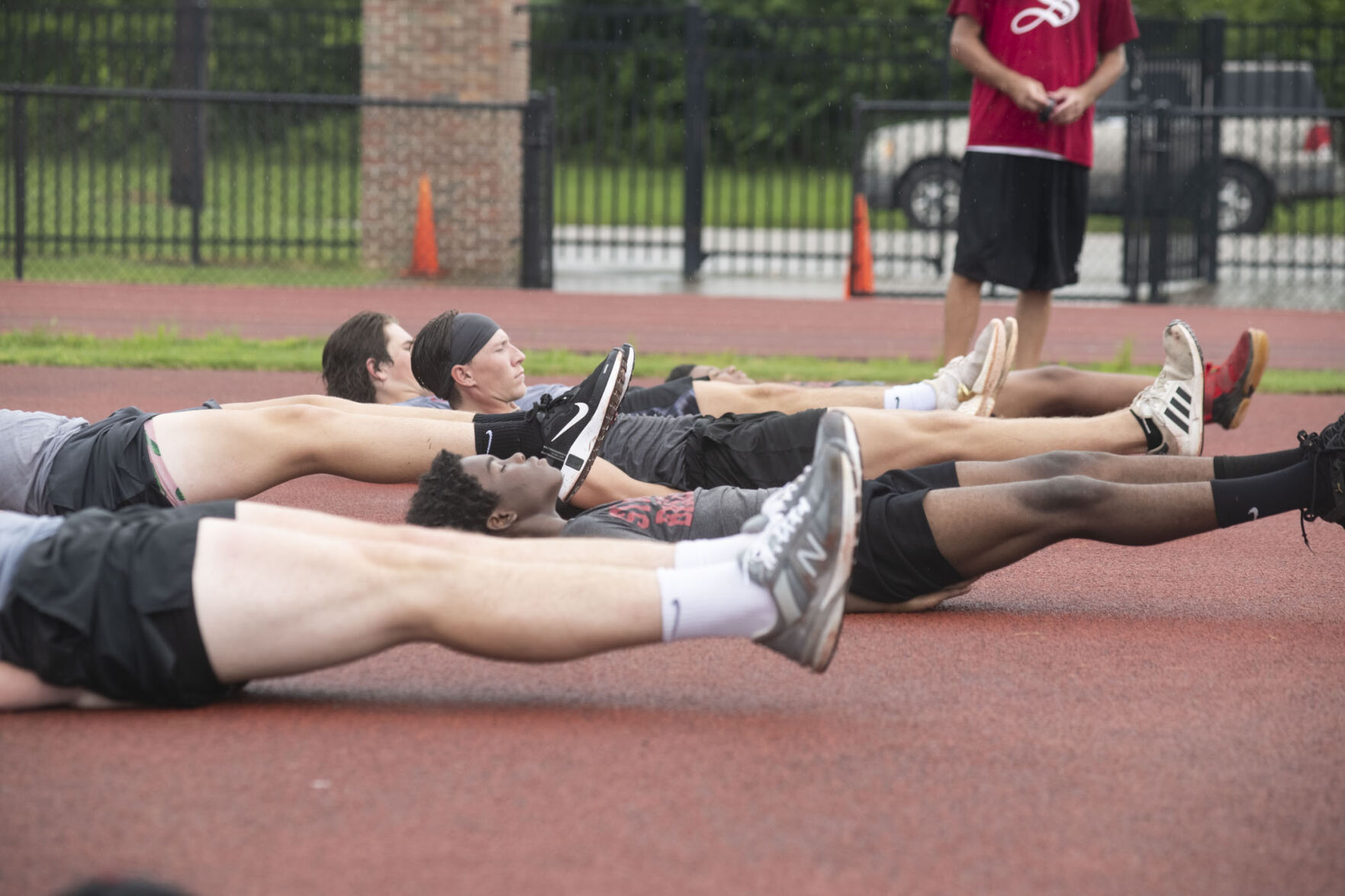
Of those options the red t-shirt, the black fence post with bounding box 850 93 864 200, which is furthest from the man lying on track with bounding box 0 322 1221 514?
the black fence post with bounding box 850 93 864 200

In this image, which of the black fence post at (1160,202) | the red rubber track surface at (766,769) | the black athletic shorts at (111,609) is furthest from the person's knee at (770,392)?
the black fence post at (1160,202)

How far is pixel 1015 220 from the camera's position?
677cm

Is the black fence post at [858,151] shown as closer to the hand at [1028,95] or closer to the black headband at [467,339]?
the hand at [1028,95]

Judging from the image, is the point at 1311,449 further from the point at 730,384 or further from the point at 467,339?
the point at 467,339

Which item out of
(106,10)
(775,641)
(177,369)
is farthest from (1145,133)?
(775,641)

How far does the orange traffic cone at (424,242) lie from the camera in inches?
564

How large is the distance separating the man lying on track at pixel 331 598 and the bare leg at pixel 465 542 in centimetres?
2

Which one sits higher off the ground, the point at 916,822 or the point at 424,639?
the point at 424,639

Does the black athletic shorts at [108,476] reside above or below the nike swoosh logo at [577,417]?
below

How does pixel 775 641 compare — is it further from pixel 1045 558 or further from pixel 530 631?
pixel 1045 558

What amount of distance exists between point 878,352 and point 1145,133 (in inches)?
197

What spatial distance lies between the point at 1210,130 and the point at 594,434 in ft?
38.6

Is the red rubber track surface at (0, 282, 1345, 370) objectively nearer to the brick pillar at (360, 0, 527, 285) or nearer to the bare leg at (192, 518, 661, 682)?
the brick pillar at (360, 0, 527, 285)

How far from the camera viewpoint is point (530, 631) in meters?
2.93
